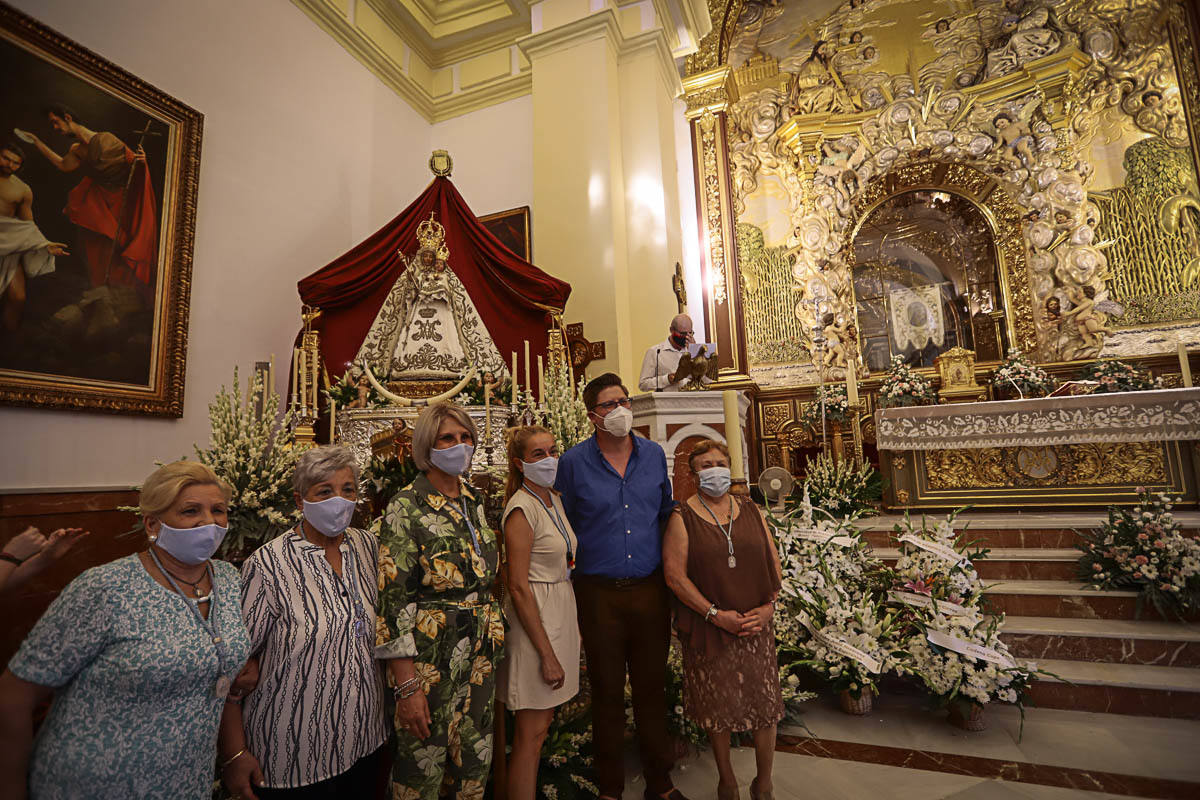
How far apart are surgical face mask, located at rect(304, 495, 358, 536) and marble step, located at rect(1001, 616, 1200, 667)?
4014 millimetres

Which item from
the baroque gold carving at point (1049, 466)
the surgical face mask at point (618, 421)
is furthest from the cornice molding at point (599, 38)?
the surgical face mask at point (618, 421)

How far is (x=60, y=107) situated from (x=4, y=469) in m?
2.47

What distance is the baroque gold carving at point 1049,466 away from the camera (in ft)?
16.4

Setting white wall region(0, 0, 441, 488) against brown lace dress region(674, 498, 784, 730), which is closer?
brown lace dress region(674, 498, 784, 730)

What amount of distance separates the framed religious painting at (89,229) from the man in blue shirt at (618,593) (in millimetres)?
3690

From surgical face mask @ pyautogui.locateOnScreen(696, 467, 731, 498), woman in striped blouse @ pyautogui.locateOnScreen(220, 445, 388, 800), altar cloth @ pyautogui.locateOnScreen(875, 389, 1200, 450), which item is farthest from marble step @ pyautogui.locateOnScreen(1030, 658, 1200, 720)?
woman in striped blouse @ pyautogui.locateOnScreen(220, 445, 388, 800)

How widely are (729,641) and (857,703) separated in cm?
142

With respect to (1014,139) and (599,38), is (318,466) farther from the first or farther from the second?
(1014,139)

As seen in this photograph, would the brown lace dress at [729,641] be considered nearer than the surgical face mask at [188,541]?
No

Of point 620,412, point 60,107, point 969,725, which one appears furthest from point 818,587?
point 60,107

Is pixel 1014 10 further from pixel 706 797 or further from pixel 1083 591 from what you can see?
pixel 706 797

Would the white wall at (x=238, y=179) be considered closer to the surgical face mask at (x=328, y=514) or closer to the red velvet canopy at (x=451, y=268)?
the red velvet canopy at (x=451, y=268)

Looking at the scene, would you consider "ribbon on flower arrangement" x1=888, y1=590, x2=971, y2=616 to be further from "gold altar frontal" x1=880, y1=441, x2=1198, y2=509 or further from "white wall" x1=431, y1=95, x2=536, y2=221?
"white wall" x1=431, y1=95, x2=536, y2=221

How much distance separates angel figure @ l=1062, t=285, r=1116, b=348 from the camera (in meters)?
7.33
